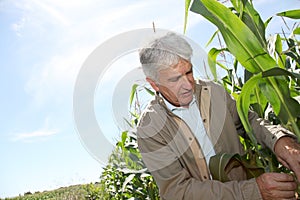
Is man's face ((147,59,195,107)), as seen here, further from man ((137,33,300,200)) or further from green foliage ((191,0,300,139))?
green foliage ((191,0,300,139))

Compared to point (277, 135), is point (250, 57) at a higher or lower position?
higher

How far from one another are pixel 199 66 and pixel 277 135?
32 cm

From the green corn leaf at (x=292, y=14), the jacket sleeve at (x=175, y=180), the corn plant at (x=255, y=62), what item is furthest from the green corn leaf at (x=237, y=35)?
the jacket sleeve at (x=175, y=180)

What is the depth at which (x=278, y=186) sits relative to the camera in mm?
954

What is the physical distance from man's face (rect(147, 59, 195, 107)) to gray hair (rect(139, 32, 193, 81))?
0.05 feet

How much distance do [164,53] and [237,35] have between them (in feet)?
0.97

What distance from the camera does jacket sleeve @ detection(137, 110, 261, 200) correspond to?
103cm

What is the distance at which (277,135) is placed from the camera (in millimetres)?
1055

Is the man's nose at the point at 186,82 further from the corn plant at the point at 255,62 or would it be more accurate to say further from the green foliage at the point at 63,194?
the green foliage at the point at 63,194

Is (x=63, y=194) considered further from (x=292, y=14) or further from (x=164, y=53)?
(x=292, y=14)

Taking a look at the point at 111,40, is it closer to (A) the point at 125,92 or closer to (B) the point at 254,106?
(A) the point at 125,92

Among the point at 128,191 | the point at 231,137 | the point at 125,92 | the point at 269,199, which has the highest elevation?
the point at 125,92

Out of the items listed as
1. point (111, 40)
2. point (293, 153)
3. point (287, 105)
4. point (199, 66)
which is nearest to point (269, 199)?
point (293, 153)

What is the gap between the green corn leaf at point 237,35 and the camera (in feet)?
2.96
